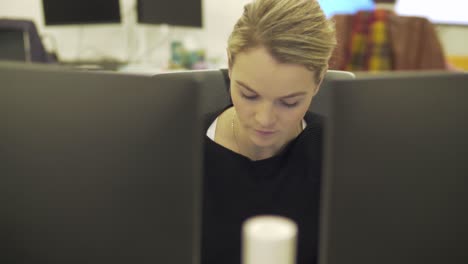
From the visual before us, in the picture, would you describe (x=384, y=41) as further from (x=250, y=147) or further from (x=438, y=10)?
(x=438, y=10)

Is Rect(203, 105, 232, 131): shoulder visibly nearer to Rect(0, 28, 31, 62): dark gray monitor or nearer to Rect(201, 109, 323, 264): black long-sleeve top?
Rect(201, 109, 323, 264): black long-sleeve top

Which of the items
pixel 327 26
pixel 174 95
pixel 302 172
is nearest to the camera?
pixel 174 95

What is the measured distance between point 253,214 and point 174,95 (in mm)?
599

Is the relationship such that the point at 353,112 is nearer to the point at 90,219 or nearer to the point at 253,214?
the point at 90,219

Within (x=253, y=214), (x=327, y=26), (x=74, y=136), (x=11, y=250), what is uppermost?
(x=327, y=26)

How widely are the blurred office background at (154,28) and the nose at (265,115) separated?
5.93 ft

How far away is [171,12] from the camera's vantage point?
285 cm

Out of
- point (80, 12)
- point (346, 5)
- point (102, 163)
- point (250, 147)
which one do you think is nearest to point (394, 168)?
point (102, 163)

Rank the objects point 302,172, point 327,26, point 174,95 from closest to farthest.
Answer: point 174,95
point 327,26
point 302,172

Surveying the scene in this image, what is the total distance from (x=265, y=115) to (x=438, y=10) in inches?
94.9

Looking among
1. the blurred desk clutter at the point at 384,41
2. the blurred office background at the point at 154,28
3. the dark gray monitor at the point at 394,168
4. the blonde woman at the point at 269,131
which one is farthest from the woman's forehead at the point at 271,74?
the blurred office background at the point at 154,28

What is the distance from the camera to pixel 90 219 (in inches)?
16.1

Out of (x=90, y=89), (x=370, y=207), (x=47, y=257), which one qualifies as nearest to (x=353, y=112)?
(x=370, y=207)

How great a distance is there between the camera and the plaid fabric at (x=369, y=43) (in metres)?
1.69
